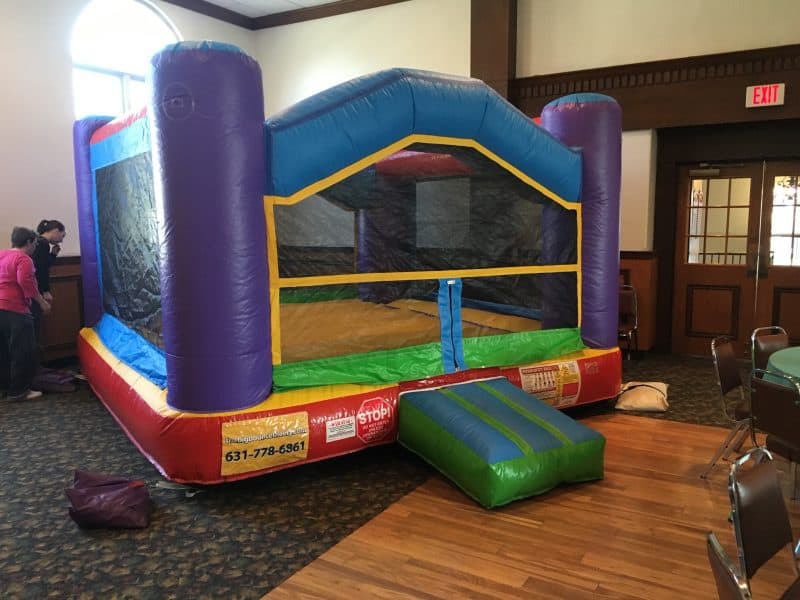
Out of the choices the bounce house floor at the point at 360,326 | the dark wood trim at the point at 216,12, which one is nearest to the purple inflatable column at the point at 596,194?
the bounce house floor at the point at 360,326

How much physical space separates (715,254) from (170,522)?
4981 millimetres

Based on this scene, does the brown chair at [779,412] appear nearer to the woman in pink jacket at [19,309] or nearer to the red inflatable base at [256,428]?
the red inflatable base at [256,428]

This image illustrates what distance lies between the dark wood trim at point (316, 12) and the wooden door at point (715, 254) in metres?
3.54

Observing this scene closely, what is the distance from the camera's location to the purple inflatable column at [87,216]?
15.4ft

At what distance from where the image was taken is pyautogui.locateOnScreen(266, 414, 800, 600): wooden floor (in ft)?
7.22

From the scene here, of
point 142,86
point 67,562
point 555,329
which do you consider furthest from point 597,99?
point 142,86

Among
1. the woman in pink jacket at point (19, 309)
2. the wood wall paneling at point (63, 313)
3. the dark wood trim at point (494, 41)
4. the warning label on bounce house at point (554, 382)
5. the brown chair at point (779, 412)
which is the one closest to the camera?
the brown chair at point (779, 412)

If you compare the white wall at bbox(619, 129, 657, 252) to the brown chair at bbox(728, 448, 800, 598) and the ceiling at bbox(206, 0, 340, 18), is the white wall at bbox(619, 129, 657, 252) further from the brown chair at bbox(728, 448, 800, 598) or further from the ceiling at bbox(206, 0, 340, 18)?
the brown chair at bbox(728, 448, 800, 598)

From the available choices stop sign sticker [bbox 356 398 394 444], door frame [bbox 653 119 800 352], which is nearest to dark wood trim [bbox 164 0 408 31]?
door frame [bbox 653 119 800 352]

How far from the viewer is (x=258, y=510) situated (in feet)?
9.18

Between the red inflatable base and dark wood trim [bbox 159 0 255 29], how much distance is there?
4.36 meters

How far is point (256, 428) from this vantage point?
286 centimetres

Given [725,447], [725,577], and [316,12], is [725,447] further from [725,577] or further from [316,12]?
[316,12]

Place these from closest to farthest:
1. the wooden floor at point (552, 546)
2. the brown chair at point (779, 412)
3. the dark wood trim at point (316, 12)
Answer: the wooden floor at point (552, 546) → the brown chair at point (779, 412) → the dark wood trim at point (316, 12)
